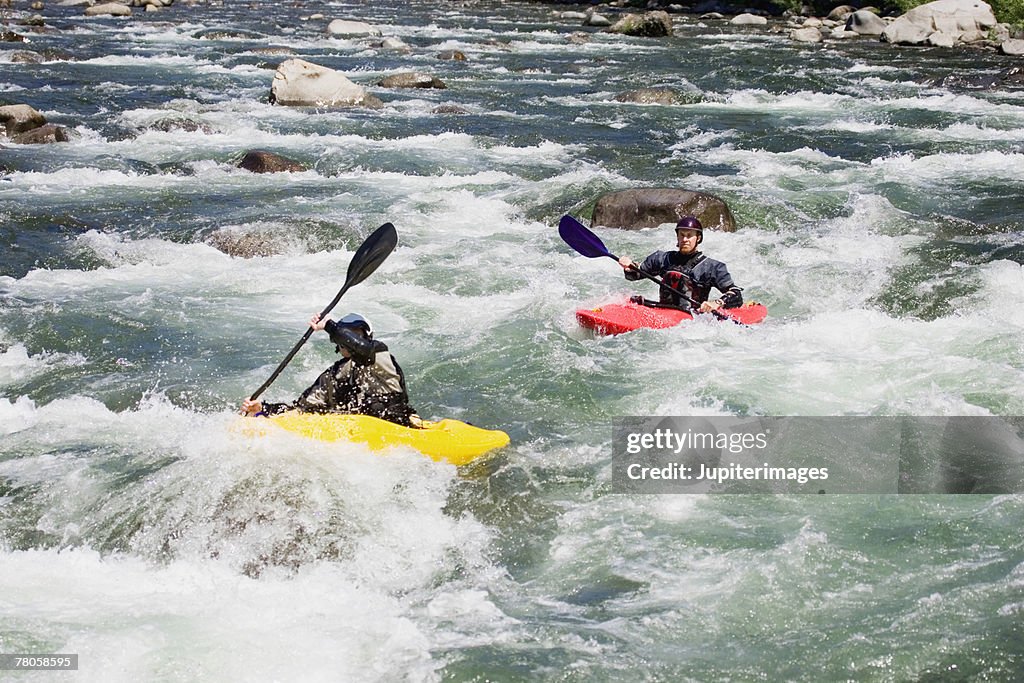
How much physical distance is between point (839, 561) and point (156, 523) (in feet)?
10.5

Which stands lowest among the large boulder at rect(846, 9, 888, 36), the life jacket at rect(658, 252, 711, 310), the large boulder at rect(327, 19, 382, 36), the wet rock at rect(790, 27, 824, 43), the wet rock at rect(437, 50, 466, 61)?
the life jacket at rect(658, 252, 711, 310)

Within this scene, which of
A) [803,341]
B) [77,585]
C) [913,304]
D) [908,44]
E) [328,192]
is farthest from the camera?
[908,44]

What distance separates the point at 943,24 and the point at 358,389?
77.0 feet

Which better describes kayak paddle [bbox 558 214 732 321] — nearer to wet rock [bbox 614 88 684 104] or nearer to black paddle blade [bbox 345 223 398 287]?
black paddle blade [bbox 345 223 398 287]

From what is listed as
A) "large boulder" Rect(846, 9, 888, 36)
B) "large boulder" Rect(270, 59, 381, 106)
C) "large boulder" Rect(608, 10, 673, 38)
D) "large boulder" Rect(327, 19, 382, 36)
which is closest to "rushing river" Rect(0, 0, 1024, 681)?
"large boulder" Rect(270, 59, 381, 106)

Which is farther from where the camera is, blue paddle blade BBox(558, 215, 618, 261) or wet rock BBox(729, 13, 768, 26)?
wet rock BBox(729, 13, 768, 26)

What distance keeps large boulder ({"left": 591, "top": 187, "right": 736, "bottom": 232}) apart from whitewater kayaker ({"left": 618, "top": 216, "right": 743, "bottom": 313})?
260cm

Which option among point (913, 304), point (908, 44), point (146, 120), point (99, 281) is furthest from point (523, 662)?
point (908, 44)

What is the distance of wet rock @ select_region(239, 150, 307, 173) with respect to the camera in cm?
1286

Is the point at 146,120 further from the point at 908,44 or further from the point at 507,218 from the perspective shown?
the point at 908,44

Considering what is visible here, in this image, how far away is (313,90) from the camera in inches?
658

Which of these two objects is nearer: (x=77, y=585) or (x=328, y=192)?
(x=77, y=585)

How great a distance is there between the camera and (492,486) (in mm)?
5762

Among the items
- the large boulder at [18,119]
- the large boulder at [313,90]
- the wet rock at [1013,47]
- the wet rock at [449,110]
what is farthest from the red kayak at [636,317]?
the wet rock at [1013,47]
